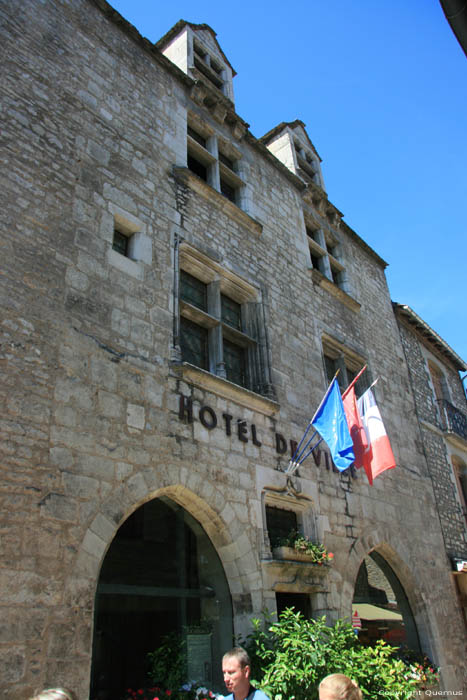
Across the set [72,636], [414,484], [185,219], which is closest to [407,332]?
[414,484]

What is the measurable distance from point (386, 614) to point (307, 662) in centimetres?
376

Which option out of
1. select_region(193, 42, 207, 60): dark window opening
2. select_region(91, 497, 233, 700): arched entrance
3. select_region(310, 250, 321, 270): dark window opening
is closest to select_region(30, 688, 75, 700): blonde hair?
select_region(91, 497, 233, 700): arched entrance

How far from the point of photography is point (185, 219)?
6.09 metres

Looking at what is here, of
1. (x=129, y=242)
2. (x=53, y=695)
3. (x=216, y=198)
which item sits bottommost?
(x=53, y=695)

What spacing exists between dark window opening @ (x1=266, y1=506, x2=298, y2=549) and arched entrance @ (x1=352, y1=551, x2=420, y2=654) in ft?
5.30

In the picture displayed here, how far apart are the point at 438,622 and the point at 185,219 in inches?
246

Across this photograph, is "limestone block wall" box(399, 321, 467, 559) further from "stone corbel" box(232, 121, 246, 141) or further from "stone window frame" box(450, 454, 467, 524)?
"stone corbel" box(232, 121, 246, 141)

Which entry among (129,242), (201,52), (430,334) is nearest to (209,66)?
(201,52)

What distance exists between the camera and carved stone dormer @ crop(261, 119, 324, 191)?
10182 millimetres

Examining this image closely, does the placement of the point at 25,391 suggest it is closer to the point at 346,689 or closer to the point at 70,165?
the point at 70,165

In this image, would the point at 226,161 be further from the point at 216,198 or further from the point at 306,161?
the point at 306,161

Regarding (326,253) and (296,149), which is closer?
(326,253)

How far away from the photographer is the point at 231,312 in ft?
21.5

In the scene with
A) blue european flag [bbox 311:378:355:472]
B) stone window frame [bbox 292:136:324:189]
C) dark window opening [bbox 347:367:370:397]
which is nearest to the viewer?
blue european flag [bbox 311:378:355:472]
